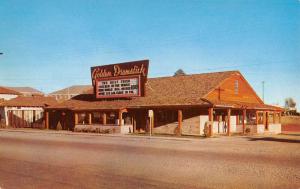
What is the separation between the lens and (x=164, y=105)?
32.9 metres

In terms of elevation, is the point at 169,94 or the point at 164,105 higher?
the point at 169,94

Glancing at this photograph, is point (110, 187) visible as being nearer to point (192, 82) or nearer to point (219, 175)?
point (219, 175)

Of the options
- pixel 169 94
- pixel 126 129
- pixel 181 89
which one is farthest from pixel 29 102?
pixel 181 89

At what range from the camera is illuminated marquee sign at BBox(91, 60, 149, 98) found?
124 feet

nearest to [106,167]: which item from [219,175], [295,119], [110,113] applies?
[219,175]

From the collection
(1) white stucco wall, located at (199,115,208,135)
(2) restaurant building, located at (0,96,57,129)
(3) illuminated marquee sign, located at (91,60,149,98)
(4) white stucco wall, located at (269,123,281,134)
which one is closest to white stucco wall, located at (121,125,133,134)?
(3) illuminated marquee sign, located at (91,60,149,98)

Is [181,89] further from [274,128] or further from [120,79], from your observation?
[274,128]

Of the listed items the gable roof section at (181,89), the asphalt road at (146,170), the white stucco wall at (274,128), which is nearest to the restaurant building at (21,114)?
the gable roof section at (181,89)

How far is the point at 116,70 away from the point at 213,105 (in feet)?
47.7

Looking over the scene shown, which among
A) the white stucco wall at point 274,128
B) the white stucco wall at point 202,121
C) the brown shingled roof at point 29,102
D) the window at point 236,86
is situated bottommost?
the white stucco wall at point 274,128

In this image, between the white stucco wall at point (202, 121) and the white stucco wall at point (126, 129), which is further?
the white stucco wall at point (126, 129)

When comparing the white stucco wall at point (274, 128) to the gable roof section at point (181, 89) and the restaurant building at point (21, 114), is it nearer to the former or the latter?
the gable roof section at point (181, 89)

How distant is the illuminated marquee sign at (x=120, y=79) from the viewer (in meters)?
37.7

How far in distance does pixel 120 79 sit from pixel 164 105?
8.67 metres
